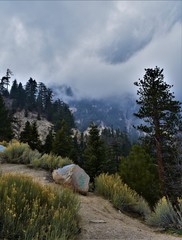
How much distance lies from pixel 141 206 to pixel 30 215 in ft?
20.3

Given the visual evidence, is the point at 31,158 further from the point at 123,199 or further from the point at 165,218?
the point at 165,218

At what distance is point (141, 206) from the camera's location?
34.1 ft

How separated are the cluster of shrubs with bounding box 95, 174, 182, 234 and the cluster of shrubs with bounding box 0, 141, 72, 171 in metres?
3.08

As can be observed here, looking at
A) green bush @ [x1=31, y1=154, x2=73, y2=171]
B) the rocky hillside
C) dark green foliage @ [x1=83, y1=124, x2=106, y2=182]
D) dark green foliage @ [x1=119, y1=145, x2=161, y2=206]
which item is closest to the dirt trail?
green bush @ [x1=31, y1=154, x2=73, y2=171]

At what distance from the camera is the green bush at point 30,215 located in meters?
4.78

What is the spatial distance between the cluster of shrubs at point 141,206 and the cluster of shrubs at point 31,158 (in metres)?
3.08

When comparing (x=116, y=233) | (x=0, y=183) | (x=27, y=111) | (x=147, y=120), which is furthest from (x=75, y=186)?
(x=27, y=111)

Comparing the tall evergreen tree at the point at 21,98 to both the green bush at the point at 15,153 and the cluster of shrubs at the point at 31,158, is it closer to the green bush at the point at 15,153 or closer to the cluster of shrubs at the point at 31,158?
the green bush at the point at 15,153

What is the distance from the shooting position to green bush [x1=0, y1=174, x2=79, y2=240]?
478 cm

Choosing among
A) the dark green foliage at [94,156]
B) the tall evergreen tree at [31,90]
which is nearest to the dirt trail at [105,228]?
the dark green foliage at [94,156]

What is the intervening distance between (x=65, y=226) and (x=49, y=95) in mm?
107921

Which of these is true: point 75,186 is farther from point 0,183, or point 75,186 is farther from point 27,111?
point 27,111

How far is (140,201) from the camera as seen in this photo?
35.8 ft

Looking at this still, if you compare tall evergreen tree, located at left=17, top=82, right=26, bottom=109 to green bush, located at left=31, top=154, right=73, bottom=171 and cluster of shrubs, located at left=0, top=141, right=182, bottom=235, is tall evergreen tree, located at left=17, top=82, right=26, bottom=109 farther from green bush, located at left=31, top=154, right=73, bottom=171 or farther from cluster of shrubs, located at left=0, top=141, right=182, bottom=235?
cluster of shrubs, located at left=0, top=141, right=182, bottom=235
